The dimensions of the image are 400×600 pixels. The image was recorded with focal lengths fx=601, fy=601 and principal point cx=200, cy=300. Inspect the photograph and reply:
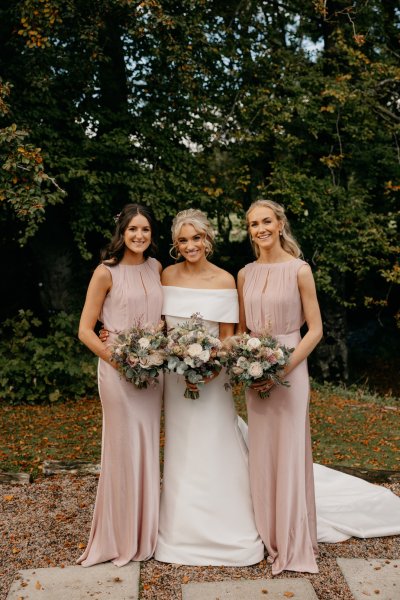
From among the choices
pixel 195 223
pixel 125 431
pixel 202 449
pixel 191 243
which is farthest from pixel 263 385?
pixel 195 223

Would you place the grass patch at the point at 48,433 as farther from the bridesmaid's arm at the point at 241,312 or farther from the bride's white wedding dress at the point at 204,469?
the bridesmaid's arm at the point at 241,312

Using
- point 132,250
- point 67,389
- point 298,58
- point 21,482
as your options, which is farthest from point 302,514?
point 298,58

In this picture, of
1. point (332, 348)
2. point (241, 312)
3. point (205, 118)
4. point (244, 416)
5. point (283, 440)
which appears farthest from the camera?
point (332, 348)

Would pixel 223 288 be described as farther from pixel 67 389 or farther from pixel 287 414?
pixel 67 389

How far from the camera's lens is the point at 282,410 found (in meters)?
4.38

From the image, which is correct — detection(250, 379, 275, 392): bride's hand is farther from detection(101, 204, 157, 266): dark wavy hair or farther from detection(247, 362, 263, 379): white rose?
detection(101, 204, 157, 266): dark wavy hair

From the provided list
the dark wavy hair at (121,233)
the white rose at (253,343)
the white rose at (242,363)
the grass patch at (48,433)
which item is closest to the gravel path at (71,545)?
the grass patch at (48,433)

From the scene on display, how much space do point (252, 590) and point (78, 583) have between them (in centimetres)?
118

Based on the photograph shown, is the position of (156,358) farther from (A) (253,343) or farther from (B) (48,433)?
(B) (48,433)

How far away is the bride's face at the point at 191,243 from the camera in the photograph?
4500 millimetres

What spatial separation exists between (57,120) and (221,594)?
7431 mm

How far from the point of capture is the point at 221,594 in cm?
393

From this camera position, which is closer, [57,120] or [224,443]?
[224,443]

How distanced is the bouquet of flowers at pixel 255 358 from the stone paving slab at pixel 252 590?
1.33m
